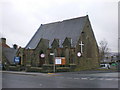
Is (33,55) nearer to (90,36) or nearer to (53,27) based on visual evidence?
(53,27)

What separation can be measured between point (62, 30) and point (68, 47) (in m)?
6.72

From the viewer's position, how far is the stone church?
3778 centimetres

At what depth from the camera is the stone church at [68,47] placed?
124ft

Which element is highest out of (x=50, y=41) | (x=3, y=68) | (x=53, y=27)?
(x=53, y=27)

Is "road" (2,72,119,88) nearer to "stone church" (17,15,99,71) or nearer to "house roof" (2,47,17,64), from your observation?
"stone church" (17,15,99,71)

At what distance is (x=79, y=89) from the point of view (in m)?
12.1

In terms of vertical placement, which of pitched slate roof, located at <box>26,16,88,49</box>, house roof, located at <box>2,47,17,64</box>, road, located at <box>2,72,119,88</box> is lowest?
road, located at <box>2,72,119,88</box>

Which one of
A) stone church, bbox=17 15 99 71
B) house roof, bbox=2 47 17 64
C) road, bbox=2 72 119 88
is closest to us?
road, bbox=2 72 119 88

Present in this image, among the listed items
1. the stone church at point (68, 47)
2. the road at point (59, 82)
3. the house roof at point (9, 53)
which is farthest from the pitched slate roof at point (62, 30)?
the road at point (59, 82)

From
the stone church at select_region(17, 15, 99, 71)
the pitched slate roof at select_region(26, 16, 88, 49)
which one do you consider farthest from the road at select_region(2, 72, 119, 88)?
the pitched slate roof at select_region(26, 16, 88, 49)

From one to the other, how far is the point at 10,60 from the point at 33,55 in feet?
44.8

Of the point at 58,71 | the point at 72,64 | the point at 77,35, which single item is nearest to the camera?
the point at 58,71

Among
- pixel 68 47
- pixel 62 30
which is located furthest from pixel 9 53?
pixel 68 47

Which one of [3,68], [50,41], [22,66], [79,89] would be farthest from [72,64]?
[79,89]
